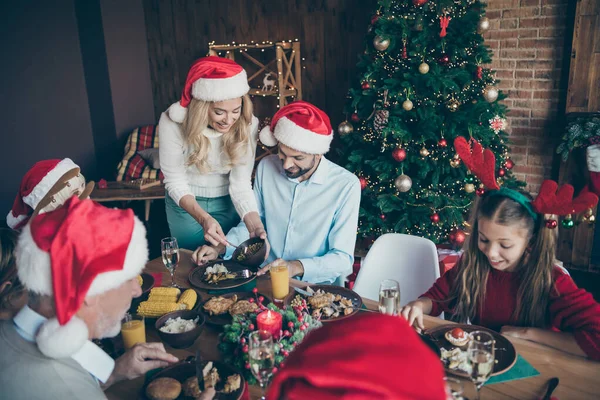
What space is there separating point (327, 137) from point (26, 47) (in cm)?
469

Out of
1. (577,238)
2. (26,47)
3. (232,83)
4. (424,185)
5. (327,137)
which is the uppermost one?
(26,47)

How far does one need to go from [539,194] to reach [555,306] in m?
0.40

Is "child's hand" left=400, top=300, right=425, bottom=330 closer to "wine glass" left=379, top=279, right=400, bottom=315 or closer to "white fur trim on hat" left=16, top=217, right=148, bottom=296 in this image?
"wine glass" left=379, top=279, right=400, bottom=315

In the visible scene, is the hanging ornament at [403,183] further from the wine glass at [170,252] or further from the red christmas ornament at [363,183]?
the wine glass at [170,252]

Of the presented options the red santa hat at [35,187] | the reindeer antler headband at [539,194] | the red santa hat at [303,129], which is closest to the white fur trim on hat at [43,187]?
the red santa hat at [35,187]

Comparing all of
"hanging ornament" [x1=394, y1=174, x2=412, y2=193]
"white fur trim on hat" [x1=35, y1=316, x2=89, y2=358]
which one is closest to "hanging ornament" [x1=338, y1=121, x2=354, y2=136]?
"hanging ornament" [x1=394, y1=174, x2=412, y2=193]

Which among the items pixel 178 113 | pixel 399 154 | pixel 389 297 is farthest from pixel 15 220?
pixel 399 154

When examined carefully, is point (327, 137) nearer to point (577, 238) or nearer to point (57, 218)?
point (57, 218)

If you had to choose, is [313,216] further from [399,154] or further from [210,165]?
[399,154]

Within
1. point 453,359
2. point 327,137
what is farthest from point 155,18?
point 453,359

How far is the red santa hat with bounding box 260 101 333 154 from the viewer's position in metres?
2.36

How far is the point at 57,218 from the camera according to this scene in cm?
123

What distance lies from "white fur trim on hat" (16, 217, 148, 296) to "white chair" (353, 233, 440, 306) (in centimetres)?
126

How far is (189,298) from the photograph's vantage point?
1883 millimetres
